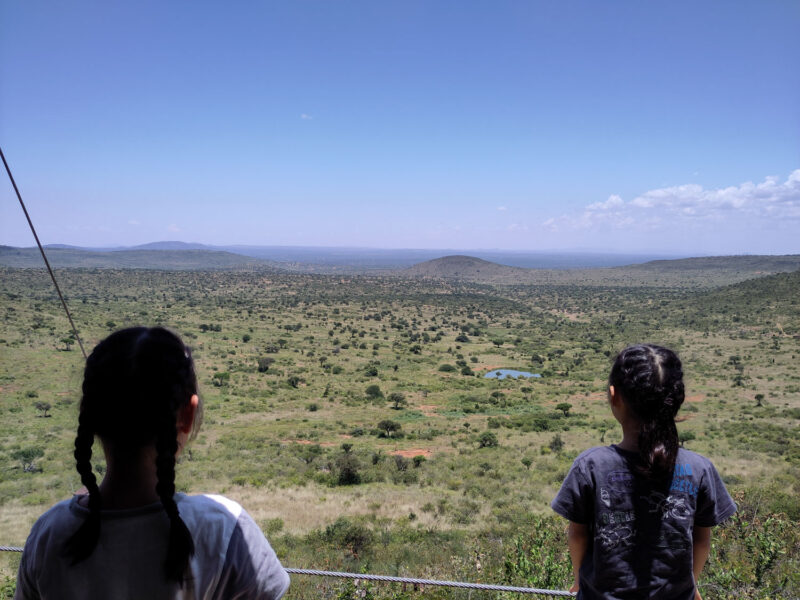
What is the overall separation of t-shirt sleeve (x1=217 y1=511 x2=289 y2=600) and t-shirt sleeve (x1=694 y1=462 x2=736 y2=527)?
165cm

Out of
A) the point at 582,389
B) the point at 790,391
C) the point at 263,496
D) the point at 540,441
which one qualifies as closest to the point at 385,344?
the point at 582,389

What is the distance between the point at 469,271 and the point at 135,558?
18779 centimetres

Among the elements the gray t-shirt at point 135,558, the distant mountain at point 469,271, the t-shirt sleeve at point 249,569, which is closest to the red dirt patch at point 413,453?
the t-shirt sleeve at point 249,569

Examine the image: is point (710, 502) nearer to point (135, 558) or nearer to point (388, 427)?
point (135, 558)

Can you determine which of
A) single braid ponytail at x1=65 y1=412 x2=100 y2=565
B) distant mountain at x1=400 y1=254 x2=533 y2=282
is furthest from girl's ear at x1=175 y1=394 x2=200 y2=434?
distant mountain at x1=400 y1=254 x2=533 y2=282

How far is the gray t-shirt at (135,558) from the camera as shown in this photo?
112cm

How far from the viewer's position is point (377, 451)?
19.6m

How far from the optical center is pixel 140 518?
1.16 meters

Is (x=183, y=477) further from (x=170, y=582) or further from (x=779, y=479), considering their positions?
(x=779, y=479)

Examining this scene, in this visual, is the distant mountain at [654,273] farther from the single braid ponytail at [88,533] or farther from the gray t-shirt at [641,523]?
the single braid ponytail at [88,533]

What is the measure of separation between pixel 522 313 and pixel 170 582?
273 ft

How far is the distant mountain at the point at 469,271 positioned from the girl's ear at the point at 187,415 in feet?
547

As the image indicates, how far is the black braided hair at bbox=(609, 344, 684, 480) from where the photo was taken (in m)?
1.84

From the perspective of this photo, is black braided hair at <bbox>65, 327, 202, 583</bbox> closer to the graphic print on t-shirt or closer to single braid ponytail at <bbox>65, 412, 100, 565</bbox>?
single braid ponytail at <bbox>65, 412, 100, 565</bbox>
